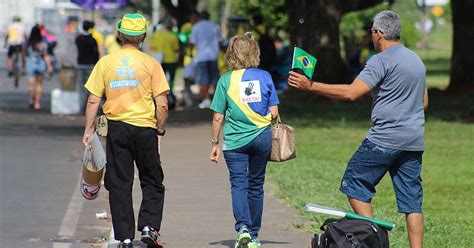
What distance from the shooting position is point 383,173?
8055 millimetres

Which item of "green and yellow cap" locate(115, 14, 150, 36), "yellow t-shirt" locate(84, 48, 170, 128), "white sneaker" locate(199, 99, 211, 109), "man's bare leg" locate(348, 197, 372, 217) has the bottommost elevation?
"white sneaker" locate(199, 99, 211, 109)

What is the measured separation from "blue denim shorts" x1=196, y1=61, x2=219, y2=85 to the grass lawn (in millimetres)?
1552

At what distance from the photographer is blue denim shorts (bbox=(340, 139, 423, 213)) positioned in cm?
798

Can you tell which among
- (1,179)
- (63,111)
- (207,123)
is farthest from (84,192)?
(63,111)

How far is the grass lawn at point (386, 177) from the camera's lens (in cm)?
1063

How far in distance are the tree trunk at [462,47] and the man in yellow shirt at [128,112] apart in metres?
19.6

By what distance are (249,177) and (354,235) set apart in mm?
1794

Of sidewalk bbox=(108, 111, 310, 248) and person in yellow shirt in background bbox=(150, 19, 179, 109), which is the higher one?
person in yellow shirt in background bbox=(150, 19, 179, 109)

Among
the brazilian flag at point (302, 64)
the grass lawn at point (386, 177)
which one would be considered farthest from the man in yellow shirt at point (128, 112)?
the grass lawn at point (386, 177)

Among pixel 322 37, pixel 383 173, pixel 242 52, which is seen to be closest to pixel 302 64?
pixel 383 173

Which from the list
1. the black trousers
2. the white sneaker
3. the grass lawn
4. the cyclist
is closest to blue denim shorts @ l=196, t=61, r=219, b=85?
the white sneaker

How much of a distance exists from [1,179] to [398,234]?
558 centimetres

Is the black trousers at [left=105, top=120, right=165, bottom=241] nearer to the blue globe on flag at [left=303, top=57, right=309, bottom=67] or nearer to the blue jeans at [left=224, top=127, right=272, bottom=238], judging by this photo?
the blue jeans at [left=224, top=127, right=272, bottom=238]

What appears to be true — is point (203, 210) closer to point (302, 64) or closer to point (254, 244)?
point (254, 244)
